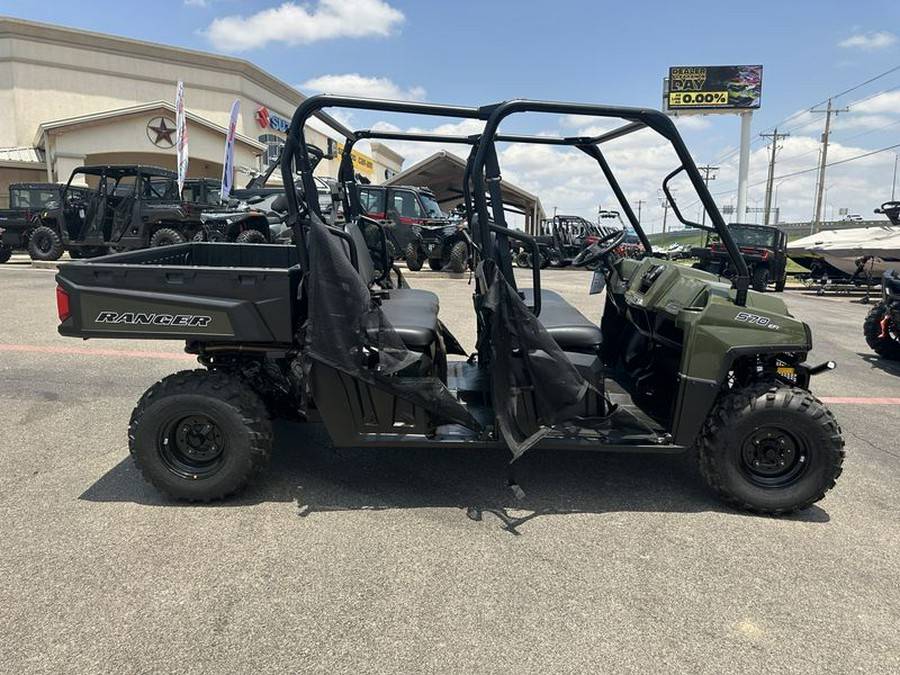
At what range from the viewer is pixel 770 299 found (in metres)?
3.18

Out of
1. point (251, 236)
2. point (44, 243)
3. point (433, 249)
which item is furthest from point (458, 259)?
point (44, 243)

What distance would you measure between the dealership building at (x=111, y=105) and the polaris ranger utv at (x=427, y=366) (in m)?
21.6

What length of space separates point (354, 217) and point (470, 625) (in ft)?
9.98

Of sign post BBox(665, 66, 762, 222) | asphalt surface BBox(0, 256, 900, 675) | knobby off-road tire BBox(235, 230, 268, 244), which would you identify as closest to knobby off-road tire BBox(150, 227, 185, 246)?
knobby off-road tire BBox(235, 230, 268, 244)

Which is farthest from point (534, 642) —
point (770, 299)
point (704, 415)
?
point (770, 299)

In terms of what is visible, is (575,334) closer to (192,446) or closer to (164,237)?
(192,446)

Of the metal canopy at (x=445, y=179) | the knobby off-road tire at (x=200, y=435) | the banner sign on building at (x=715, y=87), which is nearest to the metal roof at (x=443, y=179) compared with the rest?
the metal canopy at (x=445, y=179)

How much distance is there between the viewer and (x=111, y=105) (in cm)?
2833

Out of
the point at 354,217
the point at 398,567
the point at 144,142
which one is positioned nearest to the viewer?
the point at 398,567

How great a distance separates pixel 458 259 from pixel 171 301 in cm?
1188

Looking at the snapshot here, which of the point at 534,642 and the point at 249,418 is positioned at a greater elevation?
the point at 249,418

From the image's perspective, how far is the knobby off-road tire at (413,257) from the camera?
14.1 meters

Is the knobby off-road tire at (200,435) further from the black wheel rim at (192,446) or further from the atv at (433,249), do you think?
the atv at (433,249)

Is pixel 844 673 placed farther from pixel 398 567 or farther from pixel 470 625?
pixel 398 567
